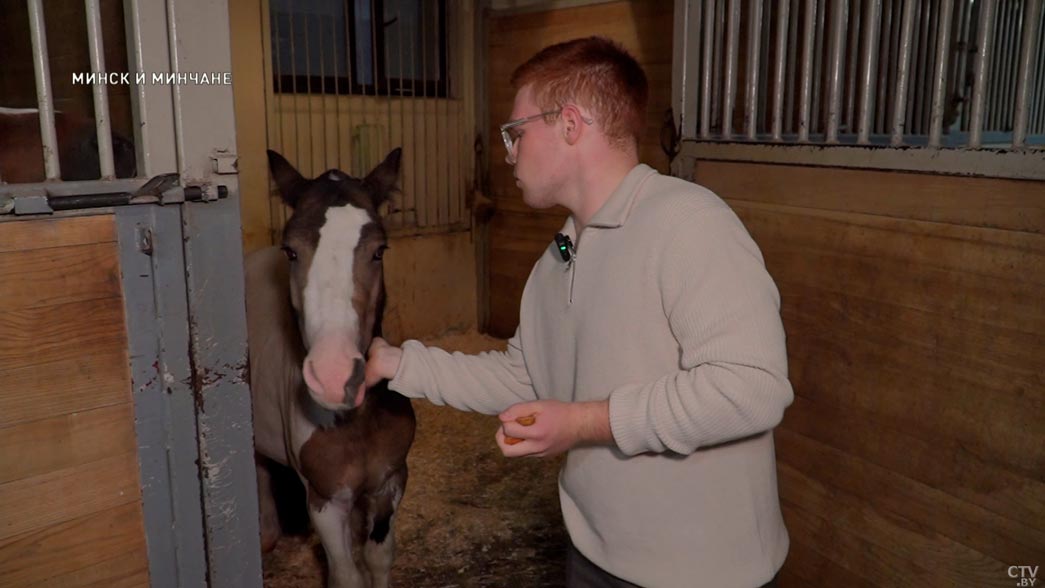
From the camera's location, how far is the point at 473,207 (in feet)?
16.0

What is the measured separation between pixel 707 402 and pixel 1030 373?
0.95 meters

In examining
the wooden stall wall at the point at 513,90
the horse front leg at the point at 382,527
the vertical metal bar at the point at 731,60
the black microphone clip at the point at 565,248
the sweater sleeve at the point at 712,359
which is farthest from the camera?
the wooden stall wall at the point at 513,90

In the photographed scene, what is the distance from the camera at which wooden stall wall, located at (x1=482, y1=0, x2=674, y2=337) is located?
12.1 ft

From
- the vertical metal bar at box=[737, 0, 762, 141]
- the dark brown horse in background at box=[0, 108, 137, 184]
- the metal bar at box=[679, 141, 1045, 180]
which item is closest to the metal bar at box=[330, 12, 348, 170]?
the dark brown horse in background at box=[0, 108, 137, 184]

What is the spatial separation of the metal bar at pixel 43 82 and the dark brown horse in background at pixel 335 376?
0.55 metres

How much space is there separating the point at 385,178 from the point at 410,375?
2.85ft

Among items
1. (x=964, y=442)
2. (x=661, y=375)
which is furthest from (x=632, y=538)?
(x=964, y=442)

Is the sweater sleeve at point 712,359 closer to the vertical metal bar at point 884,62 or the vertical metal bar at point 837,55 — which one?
the vertical metal bar at point 837,55

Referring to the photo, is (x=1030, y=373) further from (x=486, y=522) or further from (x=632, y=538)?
Answer: (x=486, y=522)

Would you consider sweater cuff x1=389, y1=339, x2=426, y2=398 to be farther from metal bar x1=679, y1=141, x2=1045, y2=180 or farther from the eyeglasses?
metal bar x1=679, y1=141, x2=1045, y2=180

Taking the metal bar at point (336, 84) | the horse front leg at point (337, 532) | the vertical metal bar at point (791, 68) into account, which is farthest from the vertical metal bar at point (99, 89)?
the metal bar at point (336, 84)

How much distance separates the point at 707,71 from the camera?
2449 millimetres

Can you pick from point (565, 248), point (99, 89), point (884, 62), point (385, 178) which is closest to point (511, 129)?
point (565, 248)

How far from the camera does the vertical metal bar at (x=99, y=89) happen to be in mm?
1271
